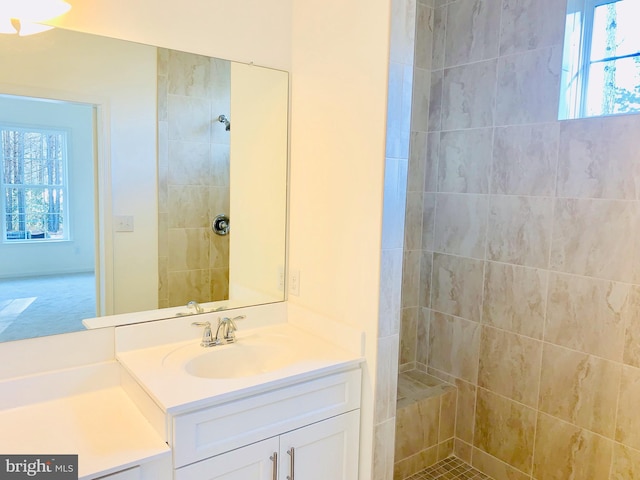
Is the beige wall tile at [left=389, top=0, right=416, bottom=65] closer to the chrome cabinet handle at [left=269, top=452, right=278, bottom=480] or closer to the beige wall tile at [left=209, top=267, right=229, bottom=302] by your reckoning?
the beige wall tile at [left=209, top=267, right=229, bottom=302]

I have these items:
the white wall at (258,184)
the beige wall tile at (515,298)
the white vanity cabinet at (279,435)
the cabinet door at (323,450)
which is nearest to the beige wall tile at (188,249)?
the white wall at (258,184)

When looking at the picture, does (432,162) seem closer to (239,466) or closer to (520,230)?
(520,230)

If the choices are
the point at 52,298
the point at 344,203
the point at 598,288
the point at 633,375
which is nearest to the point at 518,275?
the point at 598,288

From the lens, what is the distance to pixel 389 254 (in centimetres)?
175

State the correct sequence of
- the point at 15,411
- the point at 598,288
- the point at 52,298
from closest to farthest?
the point at 15,411, the point at 52,298, the point at 598,288

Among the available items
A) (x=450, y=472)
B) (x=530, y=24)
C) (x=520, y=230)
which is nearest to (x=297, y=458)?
(x=450, y=472)

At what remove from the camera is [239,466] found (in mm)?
1486

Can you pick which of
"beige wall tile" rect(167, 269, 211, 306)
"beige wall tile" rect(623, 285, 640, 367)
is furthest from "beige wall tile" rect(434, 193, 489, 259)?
"beige wall tile" rect(167, 269, 211, 306)

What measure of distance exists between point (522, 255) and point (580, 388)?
676mm

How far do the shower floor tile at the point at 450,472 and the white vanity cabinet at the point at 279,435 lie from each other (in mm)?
906

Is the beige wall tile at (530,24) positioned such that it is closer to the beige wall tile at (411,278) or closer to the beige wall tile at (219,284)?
the beige wall tile at (411,278)

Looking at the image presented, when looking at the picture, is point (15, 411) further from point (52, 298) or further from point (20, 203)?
point (20, 203)

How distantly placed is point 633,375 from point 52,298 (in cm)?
237

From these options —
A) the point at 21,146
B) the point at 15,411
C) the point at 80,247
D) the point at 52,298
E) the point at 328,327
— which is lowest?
the point at 15,411
